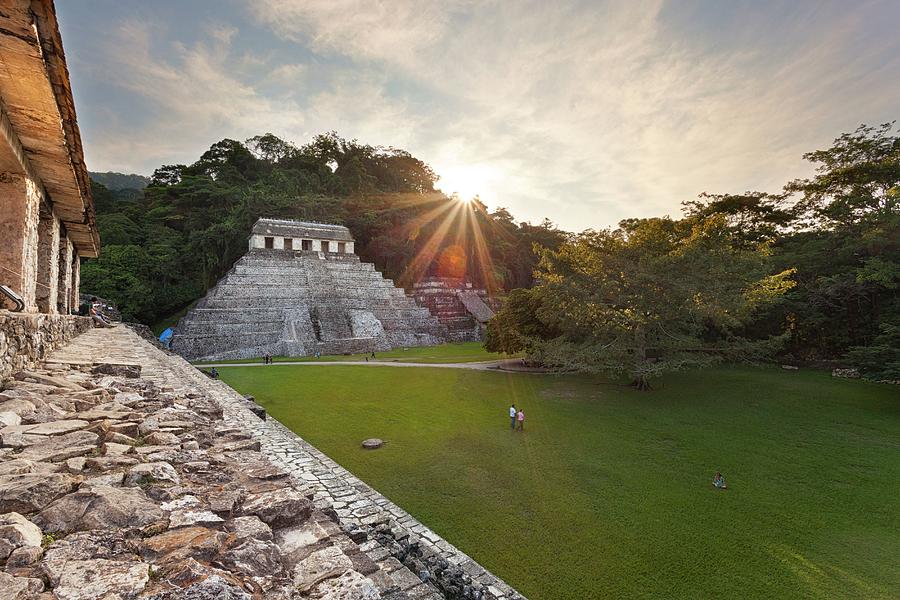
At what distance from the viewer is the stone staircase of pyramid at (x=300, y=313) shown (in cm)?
2720

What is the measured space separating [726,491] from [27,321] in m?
11.4

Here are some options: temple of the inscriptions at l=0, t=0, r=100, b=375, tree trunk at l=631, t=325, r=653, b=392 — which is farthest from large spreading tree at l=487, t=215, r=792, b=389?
temple of the inscriptions at l=0, t=0, r=100, b=375

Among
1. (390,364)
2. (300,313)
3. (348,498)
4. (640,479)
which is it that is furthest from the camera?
(300,313)

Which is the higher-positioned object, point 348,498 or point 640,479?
point 348,498

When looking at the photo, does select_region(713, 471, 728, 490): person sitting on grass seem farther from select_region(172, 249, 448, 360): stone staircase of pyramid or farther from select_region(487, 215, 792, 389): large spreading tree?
select_region(172, 249, 448, 360): stone staircase of pyramid

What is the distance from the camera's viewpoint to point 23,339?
4.53m

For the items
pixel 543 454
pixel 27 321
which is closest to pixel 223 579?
pixel 27 321

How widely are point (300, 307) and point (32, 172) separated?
26.5 meters

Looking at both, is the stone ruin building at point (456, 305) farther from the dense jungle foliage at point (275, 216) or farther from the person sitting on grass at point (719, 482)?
the person sitting on grass at point (719, 482)

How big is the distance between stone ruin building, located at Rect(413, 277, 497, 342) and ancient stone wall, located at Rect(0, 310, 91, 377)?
102 ft

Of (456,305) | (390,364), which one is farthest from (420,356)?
(456,305)

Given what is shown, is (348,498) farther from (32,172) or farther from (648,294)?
(648,294)

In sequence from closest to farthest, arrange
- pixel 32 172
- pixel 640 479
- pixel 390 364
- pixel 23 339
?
pixel 23 339 → pixel 32 172 → pixel 640 479 → pixel 390 364

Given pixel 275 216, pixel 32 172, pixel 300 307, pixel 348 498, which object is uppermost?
pixel 275 216
